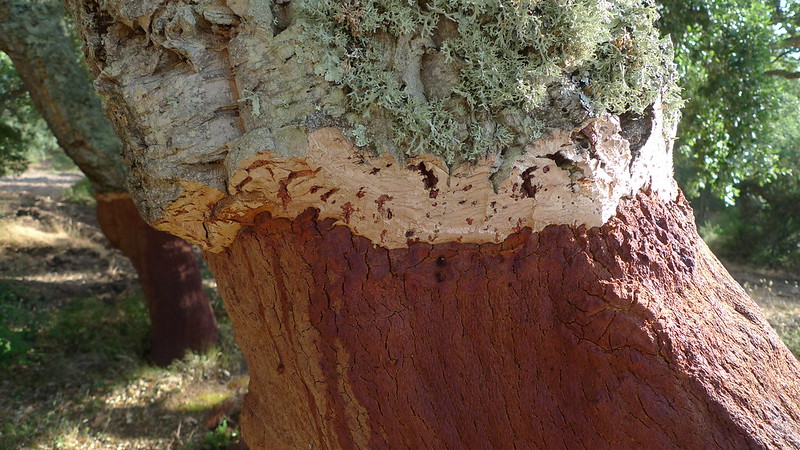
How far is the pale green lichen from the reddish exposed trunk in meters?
3.77

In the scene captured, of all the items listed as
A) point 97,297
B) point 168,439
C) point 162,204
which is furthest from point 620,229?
point 97,297

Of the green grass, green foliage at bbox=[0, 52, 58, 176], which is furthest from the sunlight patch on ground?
the green grass

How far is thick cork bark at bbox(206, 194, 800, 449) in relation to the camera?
1.54 metres

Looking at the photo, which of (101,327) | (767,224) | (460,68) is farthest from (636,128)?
(767,224)

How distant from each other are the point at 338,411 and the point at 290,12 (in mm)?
1112

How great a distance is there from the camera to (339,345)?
1.66 m

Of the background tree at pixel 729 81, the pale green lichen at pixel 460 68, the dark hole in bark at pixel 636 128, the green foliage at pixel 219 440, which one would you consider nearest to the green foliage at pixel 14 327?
the green foliage at pixel 219 440

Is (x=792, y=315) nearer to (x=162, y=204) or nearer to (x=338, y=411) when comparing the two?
(x=338, y=411)

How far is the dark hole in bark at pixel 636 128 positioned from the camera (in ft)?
5.31

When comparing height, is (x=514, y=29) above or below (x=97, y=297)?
above

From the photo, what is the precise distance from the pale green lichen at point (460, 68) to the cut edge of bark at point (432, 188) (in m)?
0.05

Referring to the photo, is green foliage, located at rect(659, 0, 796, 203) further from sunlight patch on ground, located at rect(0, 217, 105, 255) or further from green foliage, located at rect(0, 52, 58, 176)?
sunlight patch on ground, located at rect(0, 217, 105, 255)

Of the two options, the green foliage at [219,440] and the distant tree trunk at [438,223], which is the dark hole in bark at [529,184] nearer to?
the distant tree trunk at [438,223]

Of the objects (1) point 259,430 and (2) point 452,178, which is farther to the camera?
Result: (1) point 259,430
